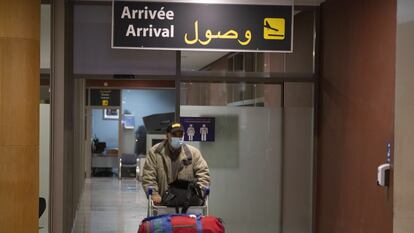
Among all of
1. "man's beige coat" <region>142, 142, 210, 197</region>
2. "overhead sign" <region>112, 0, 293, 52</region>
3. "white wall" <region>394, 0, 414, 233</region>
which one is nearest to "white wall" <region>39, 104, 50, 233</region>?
"overhead sign" <region>112, 0, 293, 52</region>

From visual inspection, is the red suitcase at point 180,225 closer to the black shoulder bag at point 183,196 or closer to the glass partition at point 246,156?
the black shoulder bag at point 183,196

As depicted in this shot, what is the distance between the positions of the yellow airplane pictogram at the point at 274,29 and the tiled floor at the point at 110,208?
364cm

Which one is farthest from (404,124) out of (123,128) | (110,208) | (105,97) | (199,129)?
(123,128)

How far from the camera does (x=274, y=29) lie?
5934mm

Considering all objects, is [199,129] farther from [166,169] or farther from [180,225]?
[180,225]

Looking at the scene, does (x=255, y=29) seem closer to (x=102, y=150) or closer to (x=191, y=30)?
(x=191, y=30)

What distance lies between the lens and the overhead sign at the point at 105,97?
661 inches

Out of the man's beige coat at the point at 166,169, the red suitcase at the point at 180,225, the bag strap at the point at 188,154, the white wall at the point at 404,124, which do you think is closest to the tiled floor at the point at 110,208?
the man's beige coat at the point at 166,169

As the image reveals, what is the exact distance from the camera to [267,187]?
6.85 metres

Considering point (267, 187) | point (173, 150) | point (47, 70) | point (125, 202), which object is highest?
point (47, 70)

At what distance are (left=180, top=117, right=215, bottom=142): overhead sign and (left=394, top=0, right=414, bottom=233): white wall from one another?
245cm

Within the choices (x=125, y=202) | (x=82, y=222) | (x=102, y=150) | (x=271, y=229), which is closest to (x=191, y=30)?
(x=271, y=229)

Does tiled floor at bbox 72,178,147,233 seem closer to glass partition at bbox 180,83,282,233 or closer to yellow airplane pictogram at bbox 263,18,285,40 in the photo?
glass partition at bbox 180,83,282,233

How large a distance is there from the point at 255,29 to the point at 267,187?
6.76 ft
